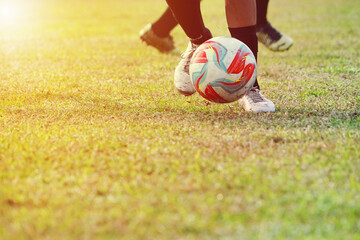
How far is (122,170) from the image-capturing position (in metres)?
2.24

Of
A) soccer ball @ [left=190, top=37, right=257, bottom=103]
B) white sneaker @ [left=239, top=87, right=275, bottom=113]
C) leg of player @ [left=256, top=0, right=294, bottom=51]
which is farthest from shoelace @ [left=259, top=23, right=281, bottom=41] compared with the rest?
soccer ball @ [left=190, top=37, right=257, bottom=103]

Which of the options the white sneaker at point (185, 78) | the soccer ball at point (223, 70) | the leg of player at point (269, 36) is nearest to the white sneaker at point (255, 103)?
the soccer ball at point (223, 70)

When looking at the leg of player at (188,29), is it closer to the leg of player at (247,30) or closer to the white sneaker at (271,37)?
the leg of player at (247,30)

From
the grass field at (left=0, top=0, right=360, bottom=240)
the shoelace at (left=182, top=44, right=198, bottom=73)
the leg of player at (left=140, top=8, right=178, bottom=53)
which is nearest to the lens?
the grass field at (left=0, top=0, right=360, bottom=240)

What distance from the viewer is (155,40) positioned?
566 cm

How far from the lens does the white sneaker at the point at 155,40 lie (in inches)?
222

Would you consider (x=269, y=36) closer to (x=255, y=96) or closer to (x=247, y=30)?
(x=247, y=30)

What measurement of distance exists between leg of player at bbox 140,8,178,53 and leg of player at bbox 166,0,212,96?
2.09 m

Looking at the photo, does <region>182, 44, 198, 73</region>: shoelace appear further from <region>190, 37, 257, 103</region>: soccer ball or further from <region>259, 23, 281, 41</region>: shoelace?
<region>259, 23, 281, 41</region>: shoelace

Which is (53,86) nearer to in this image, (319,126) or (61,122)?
(61,122)

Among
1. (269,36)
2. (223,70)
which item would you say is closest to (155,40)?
(269,36)

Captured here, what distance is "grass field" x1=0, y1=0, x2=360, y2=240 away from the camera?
178 cm

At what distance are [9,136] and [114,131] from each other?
1.90ft

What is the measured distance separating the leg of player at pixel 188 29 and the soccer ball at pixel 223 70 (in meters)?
0.35
